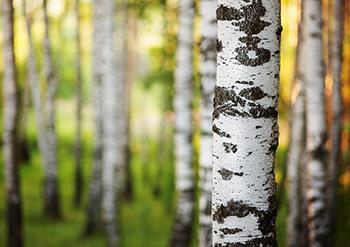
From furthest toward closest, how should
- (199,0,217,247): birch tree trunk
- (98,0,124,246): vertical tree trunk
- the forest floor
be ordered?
1. the forest floor
2. (98,0,124,246): vertical tree trunk
3. (199,0,217,247): birch tree trunk

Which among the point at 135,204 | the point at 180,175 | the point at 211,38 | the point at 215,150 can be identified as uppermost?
the point at 211,38

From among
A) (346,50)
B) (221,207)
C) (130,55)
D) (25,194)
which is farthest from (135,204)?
(221,207)

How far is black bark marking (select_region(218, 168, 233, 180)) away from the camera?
294cm

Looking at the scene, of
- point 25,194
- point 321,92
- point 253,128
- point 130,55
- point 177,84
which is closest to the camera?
point 253,128

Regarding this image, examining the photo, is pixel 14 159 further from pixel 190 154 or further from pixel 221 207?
pixel 221 207

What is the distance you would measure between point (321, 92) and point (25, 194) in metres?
13.3

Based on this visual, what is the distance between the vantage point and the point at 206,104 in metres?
5.84

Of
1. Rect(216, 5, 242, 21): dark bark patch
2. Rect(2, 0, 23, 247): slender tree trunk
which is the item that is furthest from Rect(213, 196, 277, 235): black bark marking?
Rect(2, 0, 23, 247): slender tree trunk

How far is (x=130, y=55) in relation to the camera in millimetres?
20484

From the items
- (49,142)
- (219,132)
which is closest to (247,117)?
(219,132)

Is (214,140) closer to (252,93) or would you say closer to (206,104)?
(252,93)

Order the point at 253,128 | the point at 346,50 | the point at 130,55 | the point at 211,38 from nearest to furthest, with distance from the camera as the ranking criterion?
1. the point at 253,128
2. the point at 211,38
3. the point at 346,50
4. the point at 130,55

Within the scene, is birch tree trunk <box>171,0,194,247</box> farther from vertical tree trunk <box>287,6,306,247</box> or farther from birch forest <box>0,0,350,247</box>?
vertical tree trunk <box>287,6,306,247</box>

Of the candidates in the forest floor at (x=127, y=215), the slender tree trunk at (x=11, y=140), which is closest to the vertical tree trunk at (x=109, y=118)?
the forest floor at (x=127, y=215)
